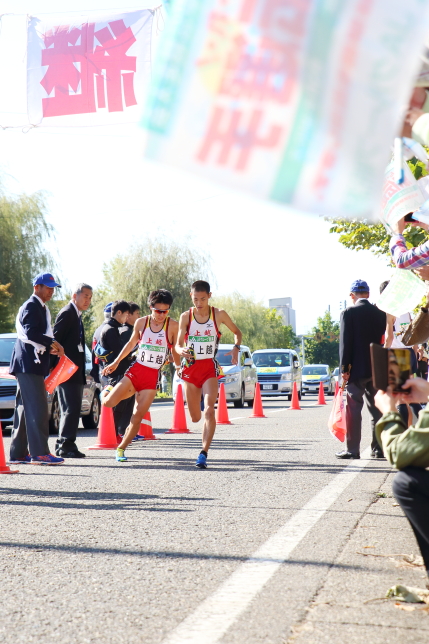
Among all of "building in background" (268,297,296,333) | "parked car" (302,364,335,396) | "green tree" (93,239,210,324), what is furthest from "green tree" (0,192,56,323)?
"building in background" (268,297,296,333)

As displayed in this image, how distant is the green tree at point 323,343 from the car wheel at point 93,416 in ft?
331

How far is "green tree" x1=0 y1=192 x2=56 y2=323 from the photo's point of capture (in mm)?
34969

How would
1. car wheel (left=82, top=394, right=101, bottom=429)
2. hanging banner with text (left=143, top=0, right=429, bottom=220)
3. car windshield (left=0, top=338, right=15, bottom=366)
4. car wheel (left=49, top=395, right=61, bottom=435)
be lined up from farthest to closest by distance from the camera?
car wheel (left=82, top=394, right=101, bottom=429)
car windshield (left=0, top=338, right=15, bottom=366)
car wheel (left=49, top=395, right=61, bottom=435)
hanging banner with text (left=143, top=0, right=429, bottom=220)

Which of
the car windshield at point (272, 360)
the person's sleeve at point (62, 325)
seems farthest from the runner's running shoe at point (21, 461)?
the car windshield at point (272, 360)

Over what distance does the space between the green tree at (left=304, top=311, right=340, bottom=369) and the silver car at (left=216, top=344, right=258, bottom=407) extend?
90763mm

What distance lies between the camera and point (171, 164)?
1888 millimetres

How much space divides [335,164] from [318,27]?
0.32 metres

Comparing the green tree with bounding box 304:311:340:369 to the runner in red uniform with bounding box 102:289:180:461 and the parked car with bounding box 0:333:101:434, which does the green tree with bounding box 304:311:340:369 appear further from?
the runner in red uniform with bounding box 102:289:180:461

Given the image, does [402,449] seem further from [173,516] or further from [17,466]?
[17,466]

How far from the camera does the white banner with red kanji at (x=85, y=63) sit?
7.70m

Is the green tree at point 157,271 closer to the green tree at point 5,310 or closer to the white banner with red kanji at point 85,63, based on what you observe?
the green tree at point 5,310

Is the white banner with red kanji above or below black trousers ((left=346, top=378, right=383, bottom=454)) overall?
above

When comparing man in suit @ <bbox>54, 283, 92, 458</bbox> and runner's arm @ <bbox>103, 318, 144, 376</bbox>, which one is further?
man in suit @ <bbox>54, 283, 92, 458</bbox>

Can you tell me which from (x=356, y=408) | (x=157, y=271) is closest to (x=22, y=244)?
(x=157, y=271)
